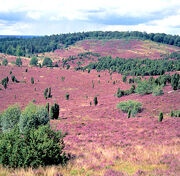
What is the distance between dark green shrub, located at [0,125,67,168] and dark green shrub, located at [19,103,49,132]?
23.5ft

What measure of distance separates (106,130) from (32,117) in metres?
8.06

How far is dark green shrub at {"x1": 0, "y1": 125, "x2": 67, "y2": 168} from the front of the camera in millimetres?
7285

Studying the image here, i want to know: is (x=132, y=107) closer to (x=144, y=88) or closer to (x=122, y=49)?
(x=144, y=88)

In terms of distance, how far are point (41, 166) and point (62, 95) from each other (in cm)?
4962

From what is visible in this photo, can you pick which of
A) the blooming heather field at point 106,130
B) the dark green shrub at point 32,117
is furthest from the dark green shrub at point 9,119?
the blooming heather field at point 106,130

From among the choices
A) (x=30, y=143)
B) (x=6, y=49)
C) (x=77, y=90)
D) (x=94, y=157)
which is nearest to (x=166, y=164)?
(x=94, y=157)

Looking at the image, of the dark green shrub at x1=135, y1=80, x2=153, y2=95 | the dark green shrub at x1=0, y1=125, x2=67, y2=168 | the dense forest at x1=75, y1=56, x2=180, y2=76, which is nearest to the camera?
the dark green shrub at x1=0, y1=125, x2=67, y2=168

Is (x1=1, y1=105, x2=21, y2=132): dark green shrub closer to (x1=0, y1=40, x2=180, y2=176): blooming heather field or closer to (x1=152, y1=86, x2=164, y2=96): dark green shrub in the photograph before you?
(x1=0, y1=40, x2=180, y2=176): blooming heather field

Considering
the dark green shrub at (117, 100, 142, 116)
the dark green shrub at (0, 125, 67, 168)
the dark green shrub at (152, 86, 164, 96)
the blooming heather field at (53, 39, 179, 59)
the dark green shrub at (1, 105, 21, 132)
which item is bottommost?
the dark green shrub at (117, 100, 142, 116)

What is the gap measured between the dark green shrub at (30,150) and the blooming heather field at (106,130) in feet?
1.49

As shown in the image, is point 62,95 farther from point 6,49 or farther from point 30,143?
point 6,49

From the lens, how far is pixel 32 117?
15828mm

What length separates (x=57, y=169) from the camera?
23.9 ft

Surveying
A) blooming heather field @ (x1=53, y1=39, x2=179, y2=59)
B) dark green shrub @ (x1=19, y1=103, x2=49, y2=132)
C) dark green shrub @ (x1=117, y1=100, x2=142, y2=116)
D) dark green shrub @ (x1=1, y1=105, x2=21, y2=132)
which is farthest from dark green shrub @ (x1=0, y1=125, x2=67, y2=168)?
blooming heather field @ (x1=53, y1=39, x2=179, y2=59)
